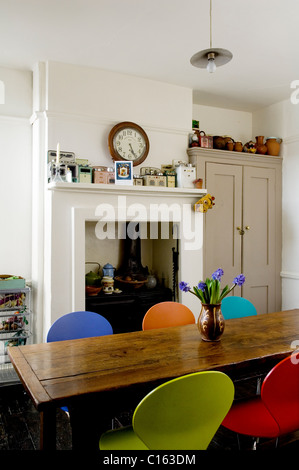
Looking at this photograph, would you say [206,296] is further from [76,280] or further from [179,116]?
[179,116]

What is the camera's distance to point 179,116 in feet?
12.8

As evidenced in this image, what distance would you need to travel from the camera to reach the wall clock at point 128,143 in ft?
11.7

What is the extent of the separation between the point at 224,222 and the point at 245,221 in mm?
293

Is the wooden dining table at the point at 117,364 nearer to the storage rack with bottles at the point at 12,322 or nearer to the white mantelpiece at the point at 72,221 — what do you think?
the white mantelpiece at the point at 72,221

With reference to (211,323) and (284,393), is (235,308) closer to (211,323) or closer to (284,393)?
(211,323)

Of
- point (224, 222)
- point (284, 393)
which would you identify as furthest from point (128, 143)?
point (284, 393)

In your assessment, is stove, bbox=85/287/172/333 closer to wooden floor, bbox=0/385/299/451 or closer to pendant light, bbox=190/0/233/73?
wooden floor, bbox=0/385/299/451

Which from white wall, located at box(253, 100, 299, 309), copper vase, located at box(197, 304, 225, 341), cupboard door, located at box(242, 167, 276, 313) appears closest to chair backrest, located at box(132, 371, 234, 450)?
copper vase, located at box(197, 304, 225, 341)

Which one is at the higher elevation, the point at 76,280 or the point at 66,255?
the point at 66,255

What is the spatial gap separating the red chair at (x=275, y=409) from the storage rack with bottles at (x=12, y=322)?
2041mm

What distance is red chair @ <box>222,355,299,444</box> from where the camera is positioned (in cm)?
161

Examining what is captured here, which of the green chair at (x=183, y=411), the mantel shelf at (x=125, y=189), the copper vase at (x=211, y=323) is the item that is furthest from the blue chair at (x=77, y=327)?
the mantel shelf at (x=125, y=189)

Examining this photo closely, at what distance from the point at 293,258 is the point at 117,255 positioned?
1988mm

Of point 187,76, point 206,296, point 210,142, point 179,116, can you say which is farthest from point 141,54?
point 206,296
